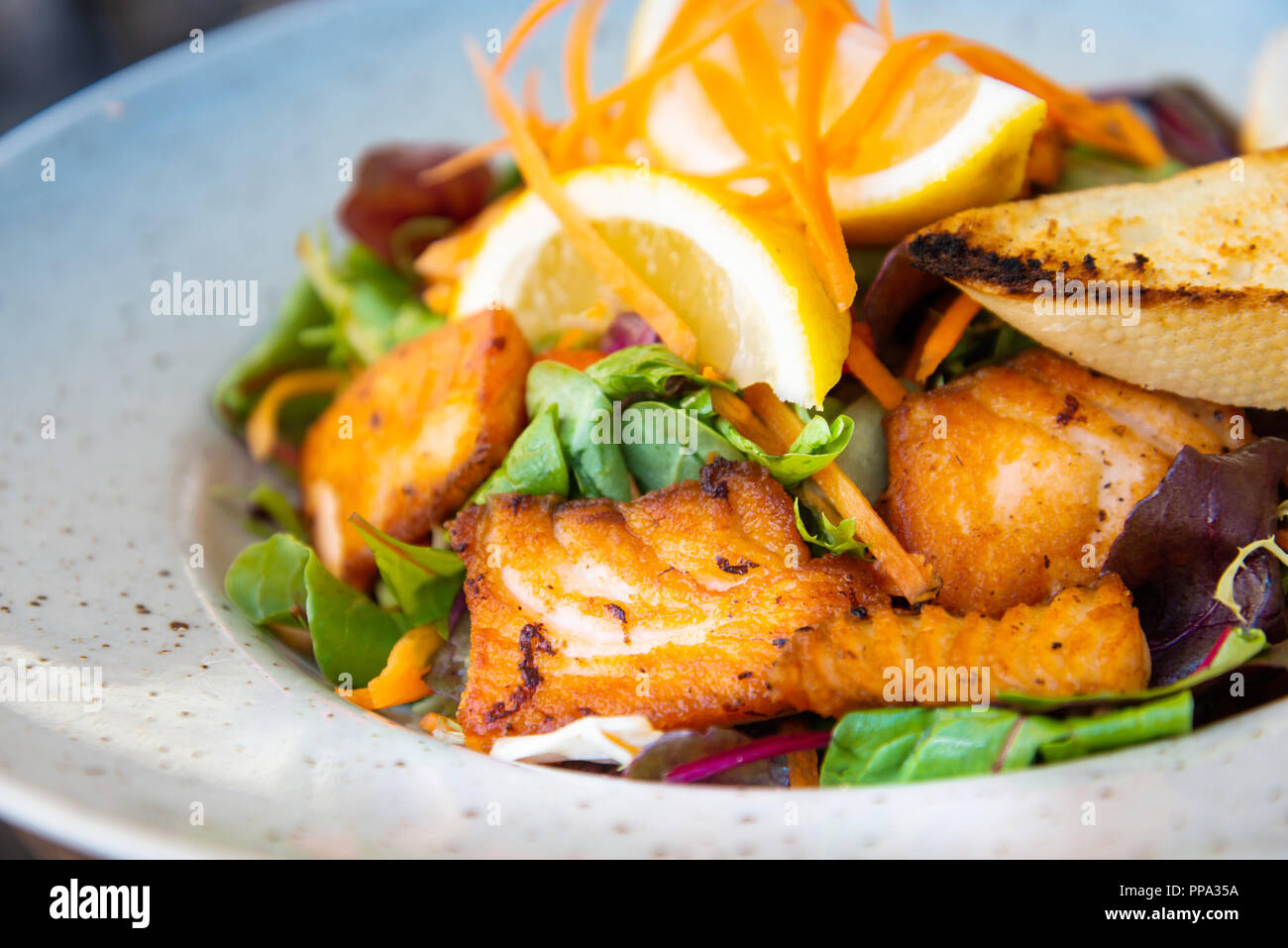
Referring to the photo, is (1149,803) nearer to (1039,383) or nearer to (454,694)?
(1039,383)

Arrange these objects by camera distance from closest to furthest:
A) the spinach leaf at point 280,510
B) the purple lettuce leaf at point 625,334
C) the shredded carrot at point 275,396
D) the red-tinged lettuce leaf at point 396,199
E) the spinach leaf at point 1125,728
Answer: the spinach leaf at point 1125,728
the purple lettuce leaf at point 625,334
the spinach leaf at point 280,510
the shredded carrot at point 275,396
the red-tinged lettuce leaf at point 396,199

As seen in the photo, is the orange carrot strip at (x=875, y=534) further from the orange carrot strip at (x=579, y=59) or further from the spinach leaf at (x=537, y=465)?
the orange carrot strip at (x=579, y=59)

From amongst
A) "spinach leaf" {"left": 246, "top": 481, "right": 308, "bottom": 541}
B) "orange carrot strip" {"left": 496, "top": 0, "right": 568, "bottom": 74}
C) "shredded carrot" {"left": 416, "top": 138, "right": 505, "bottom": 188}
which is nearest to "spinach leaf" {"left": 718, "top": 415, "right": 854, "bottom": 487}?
"orange carrot strip" {"left": 496, "top": 0, "right": 568, "bottom": 74}

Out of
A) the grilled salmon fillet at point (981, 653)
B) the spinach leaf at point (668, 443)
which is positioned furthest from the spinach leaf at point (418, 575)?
the grilled salmon fillet at point (981, 653)

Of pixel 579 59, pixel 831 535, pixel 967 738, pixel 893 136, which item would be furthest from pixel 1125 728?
pixel 579 59

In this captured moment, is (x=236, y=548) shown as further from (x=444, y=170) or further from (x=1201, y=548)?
(x=1201, y=548)

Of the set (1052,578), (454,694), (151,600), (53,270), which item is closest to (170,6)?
(53,270)
